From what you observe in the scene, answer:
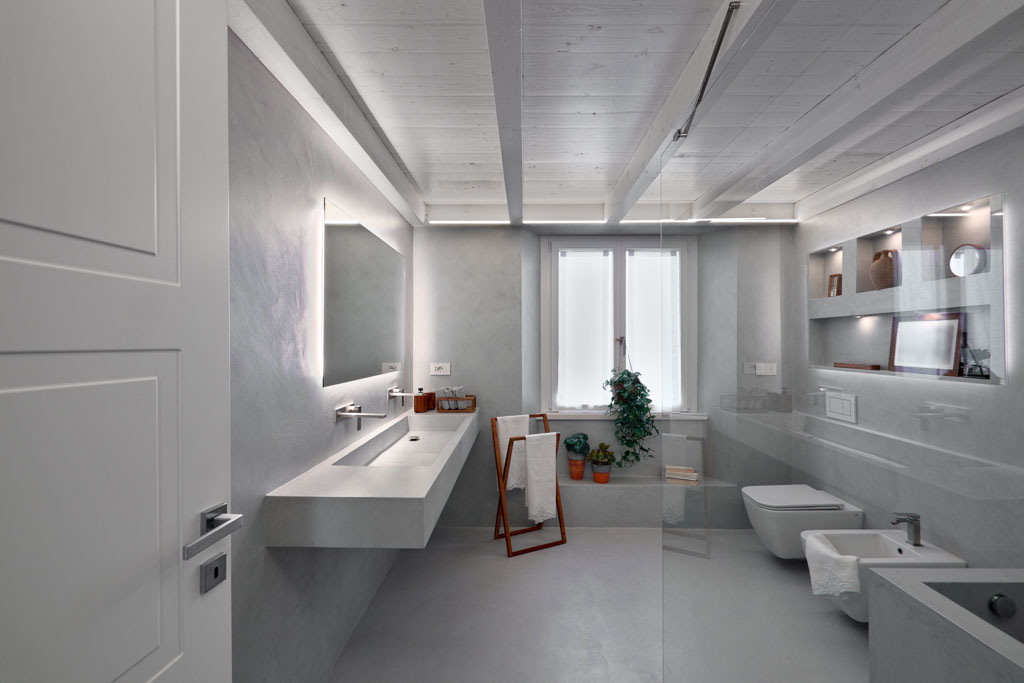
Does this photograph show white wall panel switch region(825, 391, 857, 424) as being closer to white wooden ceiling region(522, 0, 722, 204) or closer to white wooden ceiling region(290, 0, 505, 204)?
white wooden ceiling region(522, 0, 722, 204)

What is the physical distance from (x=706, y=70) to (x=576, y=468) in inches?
116

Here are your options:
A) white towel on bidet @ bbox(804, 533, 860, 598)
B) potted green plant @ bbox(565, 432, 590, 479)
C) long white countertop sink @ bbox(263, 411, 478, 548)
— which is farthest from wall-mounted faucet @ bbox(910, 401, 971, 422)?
potted green plant @ bbox(565, 432, 590, 479)

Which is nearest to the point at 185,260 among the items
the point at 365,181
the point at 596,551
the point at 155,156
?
the point at 155,156

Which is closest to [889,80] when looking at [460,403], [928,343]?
[928,343]

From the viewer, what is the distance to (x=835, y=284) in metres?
1.02

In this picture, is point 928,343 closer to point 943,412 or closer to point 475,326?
point 943,412

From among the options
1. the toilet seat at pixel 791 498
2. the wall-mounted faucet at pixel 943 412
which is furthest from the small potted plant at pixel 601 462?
the wall-mounted faucet at pixel 943 412

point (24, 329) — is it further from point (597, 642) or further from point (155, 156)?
point (597, 642)

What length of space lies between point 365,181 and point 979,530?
8.39 feet

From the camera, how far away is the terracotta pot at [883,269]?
2.90 feet

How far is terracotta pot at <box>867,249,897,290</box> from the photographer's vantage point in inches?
34.8

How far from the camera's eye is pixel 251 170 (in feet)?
4.70

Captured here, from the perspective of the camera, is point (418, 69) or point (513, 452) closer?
point (418, 69)

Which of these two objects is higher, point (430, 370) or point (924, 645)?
point (430, 370)
